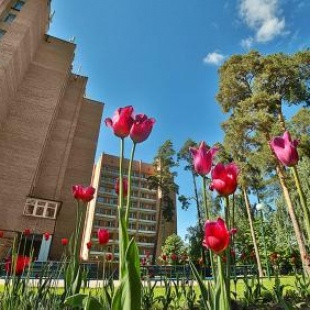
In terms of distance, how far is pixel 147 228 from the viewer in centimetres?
5291

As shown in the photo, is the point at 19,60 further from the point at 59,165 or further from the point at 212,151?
the point at 212,151

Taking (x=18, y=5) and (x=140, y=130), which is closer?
(x=140, y=130)

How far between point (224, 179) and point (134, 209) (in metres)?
53.1

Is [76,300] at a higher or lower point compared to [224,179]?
lower

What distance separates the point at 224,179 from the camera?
1441mm

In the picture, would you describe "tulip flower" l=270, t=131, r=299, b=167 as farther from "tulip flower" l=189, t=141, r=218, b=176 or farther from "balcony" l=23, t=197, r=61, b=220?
"balcony" l=23, t=197, r=61, b=220

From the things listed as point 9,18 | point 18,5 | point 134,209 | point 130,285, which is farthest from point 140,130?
point 134,209

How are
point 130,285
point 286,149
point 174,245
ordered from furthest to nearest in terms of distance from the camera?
1. point 174,245
2. point 286,149
3. point 130,285

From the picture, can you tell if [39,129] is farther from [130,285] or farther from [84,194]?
[130,285]

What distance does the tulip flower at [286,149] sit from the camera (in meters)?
1.40

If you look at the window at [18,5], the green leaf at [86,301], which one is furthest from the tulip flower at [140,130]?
the window at [18,5]

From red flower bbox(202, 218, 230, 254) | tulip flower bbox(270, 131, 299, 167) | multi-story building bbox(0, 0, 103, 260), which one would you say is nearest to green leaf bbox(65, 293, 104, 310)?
red flower bbox(202, 218, 230, 254)

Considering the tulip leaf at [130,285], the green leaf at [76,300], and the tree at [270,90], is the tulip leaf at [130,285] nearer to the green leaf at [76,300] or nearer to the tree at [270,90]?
the green leaf at [76,300]

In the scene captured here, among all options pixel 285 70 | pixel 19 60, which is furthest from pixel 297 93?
pixel 19 60
